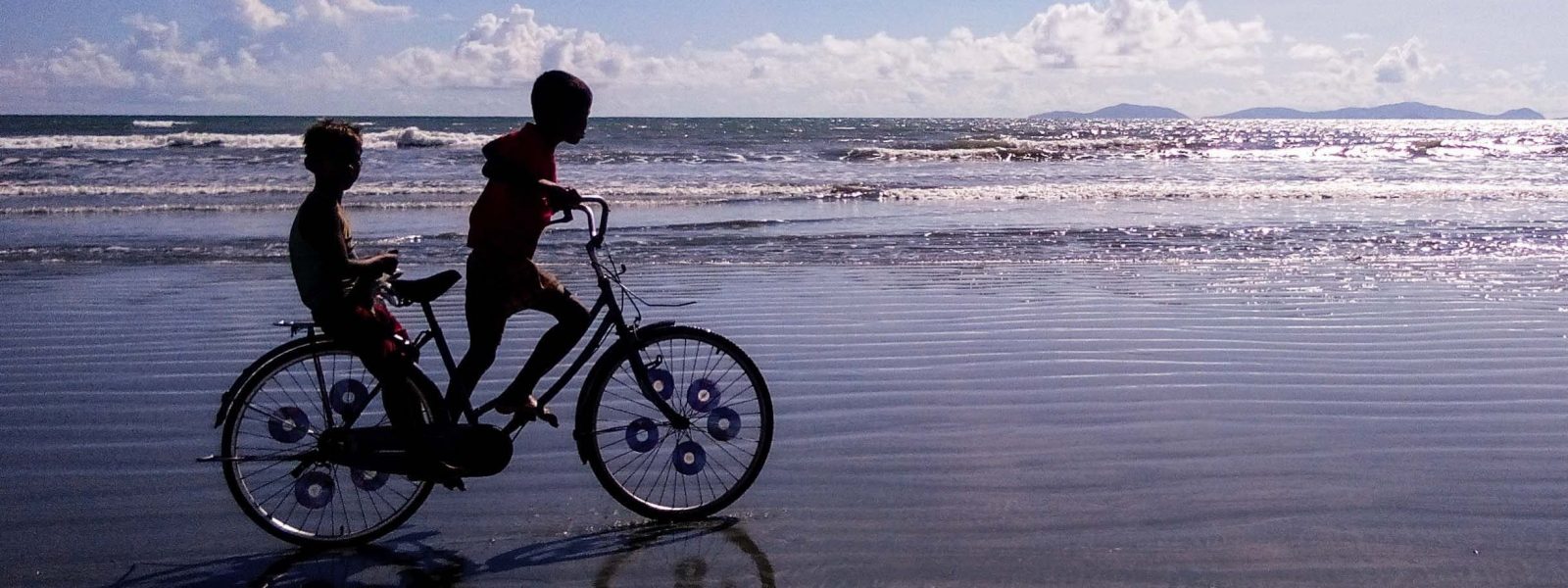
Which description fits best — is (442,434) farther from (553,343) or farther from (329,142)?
(329,142)

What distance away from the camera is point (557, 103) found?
3971 millimetres

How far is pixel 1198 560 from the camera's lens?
3850 millimetres

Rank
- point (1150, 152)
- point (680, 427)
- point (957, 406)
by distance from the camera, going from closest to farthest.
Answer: point (680, 427)
point (957, 406)
point (1150, 152)

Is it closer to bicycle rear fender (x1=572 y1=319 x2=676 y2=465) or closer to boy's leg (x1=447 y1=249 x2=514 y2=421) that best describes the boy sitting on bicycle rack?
boy's leg (x1=447 y1=249 x2=514 y2=421)

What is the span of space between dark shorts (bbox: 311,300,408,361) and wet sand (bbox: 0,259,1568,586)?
654 mm

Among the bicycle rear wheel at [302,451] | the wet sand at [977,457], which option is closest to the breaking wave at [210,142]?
the wet sand at [977,457]

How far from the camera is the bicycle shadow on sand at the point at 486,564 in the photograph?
12.5 ft

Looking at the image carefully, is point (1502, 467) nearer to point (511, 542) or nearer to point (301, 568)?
point (511, 542)

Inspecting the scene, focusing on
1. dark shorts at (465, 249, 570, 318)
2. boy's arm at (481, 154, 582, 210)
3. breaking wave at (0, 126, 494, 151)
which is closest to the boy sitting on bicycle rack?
dark shorts at (465, 249, 570, 318)

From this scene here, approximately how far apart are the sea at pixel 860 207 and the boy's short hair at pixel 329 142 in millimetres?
7547

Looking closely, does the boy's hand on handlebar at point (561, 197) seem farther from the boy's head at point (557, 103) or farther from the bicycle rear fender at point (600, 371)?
the bicycle rear fender at point (600, 371)

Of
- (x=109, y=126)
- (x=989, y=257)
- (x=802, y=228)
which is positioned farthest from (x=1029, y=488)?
(x=109, y=126)

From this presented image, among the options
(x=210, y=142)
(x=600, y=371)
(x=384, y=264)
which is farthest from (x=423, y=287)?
(x=210, y=142)

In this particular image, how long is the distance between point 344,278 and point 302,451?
2.14ft
